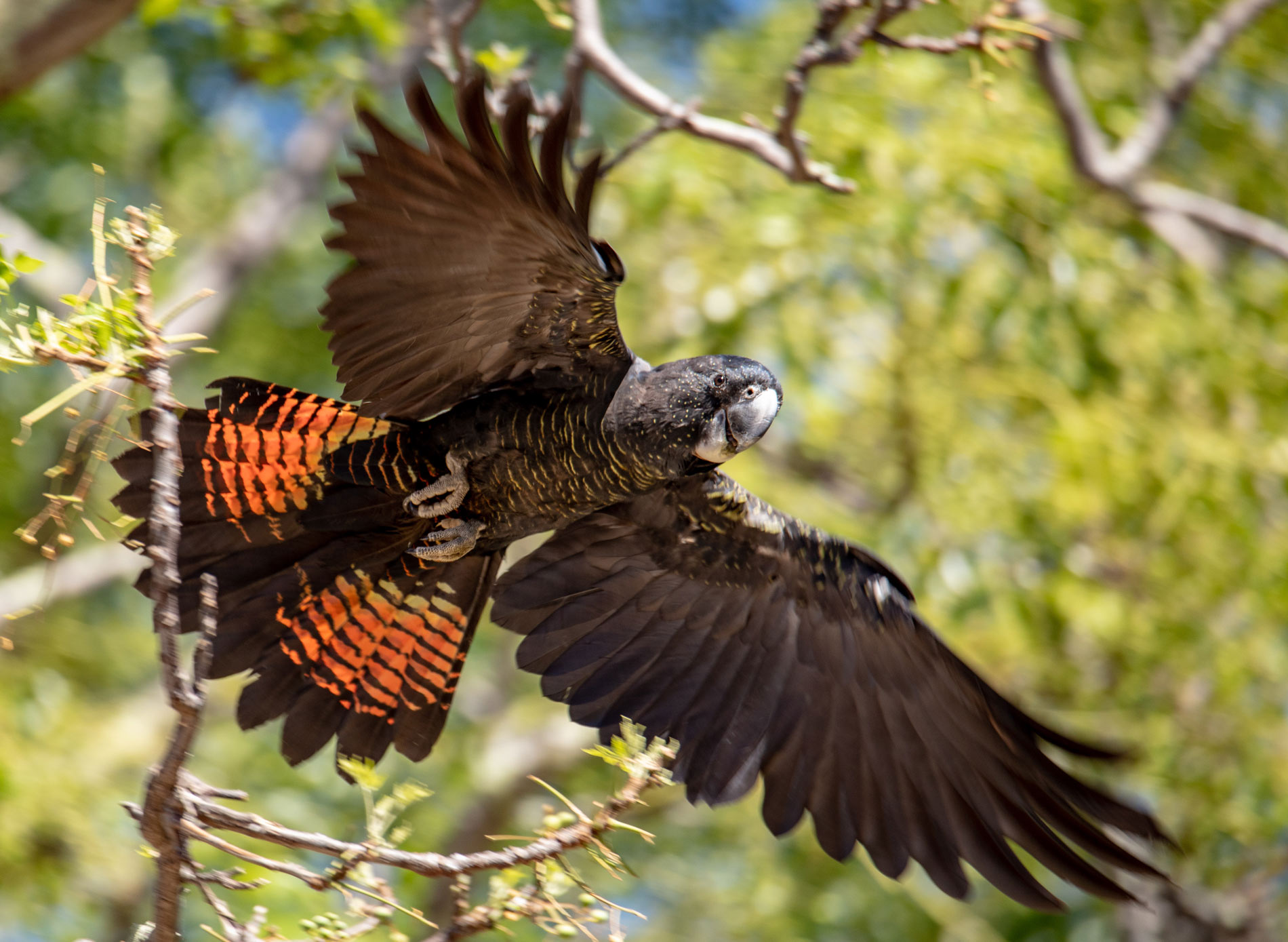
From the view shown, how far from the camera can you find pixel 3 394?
6.89 meters

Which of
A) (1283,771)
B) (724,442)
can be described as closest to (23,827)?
(724,442)

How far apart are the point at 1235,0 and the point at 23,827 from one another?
20.1 feet

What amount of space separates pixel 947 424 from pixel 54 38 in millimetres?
3526

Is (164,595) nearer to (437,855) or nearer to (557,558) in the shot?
(437,855)

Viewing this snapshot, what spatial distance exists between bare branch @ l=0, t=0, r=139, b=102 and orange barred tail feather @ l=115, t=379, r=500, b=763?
4.44 ft

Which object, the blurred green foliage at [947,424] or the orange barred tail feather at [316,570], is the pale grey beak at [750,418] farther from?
the blurred green foliage at [947,424]

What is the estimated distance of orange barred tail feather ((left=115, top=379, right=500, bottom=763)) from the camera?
9.14ft

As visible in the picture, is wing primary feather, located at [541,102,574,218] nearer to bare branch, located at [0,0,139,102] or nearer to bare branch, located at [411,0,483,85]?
bare branch, located at [411,0,483,85]

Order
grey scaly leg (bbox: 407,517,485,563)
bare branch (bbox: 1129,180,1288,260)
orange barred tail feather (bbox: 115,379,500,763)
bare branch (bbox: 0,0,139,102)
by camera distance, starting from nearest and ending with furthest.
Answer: orange barred tail feather (bbox: 115,379,500,763) → grey scaly leg (bbox: 407,517,485,563) → bare branch (bbox: 0,0,139,102) → bare branch (bbox: 1129,180,1288,260)

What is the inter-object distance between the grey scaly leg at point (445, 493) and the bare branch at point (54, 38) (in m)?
1.71

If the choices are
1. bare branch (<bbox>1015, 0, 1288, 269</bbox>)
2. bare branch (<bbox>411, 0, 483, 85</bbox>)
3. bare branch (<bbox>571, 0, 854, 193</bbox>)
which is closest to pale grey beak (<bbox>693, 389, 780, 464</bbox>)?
bare branch (<bbox>571, 0, 854, 193</bbox>)

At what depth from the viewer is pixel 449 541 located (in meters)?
2.91

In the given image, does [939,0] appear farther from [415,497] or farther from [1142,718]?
[1142,718]

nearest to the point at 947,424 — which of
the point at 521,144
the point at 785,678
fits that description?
the point at 785,678
